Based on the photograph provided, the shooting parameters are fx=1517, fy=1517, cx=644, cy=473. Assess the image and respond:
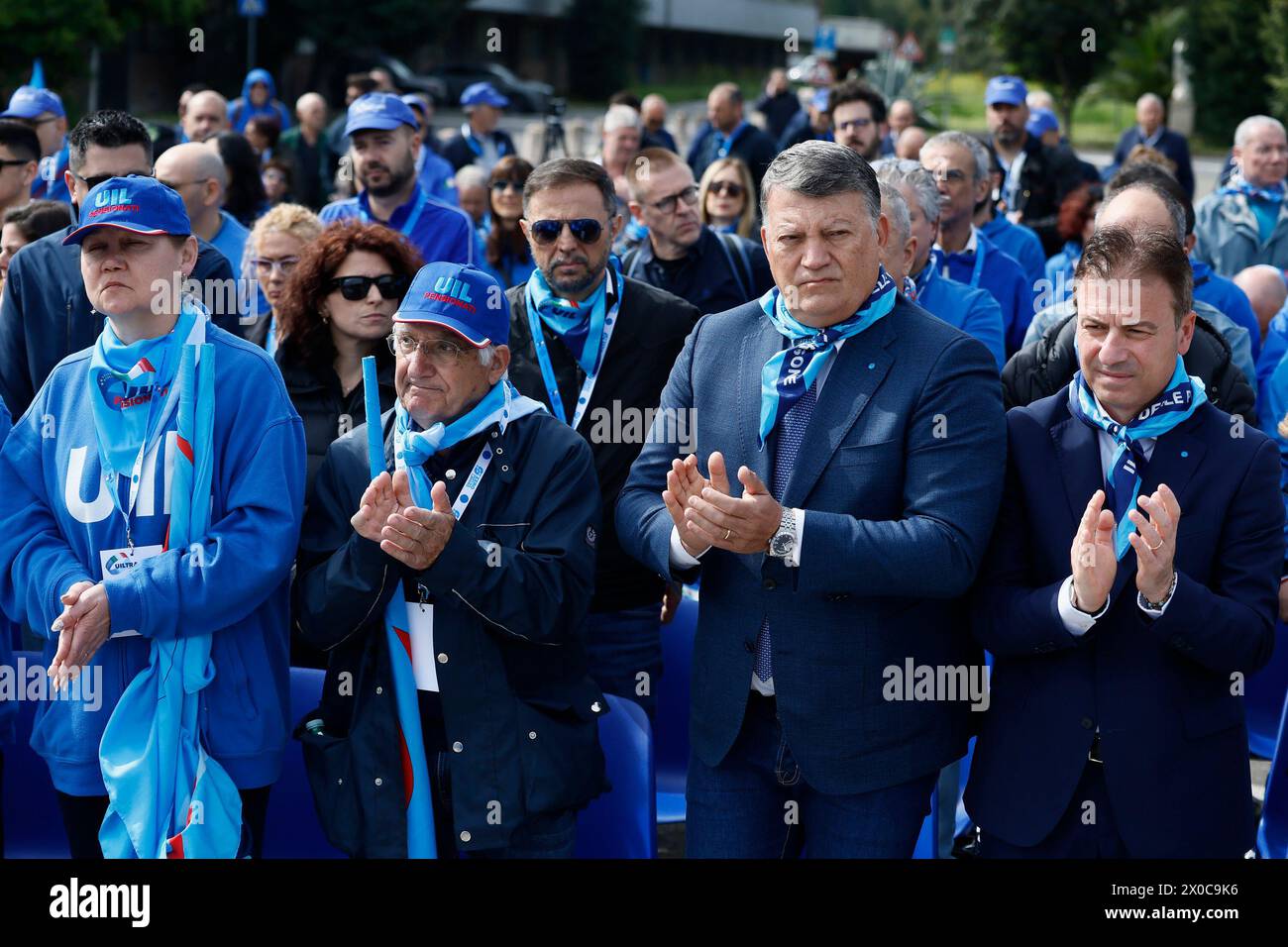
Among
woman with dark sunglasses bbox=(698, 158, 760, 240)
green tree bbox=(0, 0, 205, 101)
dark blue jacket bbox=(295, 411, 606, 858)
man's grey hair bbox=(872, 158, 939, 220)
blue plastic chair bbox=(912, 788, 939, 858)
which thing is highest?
green tree bbox=(0, 0, 205, 101)

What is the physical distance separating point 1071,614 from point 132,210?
7.97ft

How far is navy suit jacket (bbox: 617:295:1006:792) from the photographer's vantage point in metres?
3.27

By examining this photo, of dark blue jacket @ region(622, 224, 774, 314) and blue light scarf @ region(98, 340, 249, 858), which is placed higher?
dark blue jacket @ region(622, 224, 774, 314)

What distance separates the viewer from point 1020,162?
1091 cm

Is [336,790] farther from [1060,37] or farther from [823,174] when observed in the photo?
[1060,37]

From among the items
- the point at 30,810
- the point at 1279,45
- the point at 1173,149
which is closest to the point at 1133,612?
the point at 30,810

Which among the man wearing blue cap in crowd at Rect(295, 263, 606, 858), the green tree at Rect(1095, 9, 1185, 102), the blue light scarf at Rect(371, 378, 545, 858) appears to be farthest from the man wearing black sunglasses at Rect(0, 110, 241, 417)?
the green tree at Rect(1095, 9, 1185, 102)

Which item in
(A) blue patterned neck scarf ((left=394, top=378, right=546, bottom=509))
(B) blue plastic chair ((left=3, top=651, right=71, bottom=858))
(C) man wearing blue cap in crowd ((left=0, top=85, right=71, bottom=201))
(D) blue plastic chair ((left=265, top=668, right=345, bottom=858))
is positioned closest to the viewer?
(A) blue patterned neck scarf ((left=394, top=378, right=546, bottom=509))

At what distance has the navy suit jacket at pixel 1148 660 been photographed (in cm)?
331

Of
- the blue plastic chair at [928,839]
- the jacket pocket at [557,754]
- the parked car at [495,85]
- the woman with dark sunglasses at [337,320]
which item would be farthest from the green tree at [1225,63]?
the jacket pocket at [557,754]

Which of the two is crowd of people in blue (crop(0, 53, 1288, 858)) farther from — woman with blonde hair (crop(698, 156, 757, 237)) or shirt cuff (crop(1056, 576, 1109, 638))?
woman with blonde hair (crop(698, 156, 757, 237))

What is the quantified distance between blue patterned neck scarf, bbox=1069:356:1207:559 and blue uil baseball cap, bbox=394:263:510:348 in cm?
144
